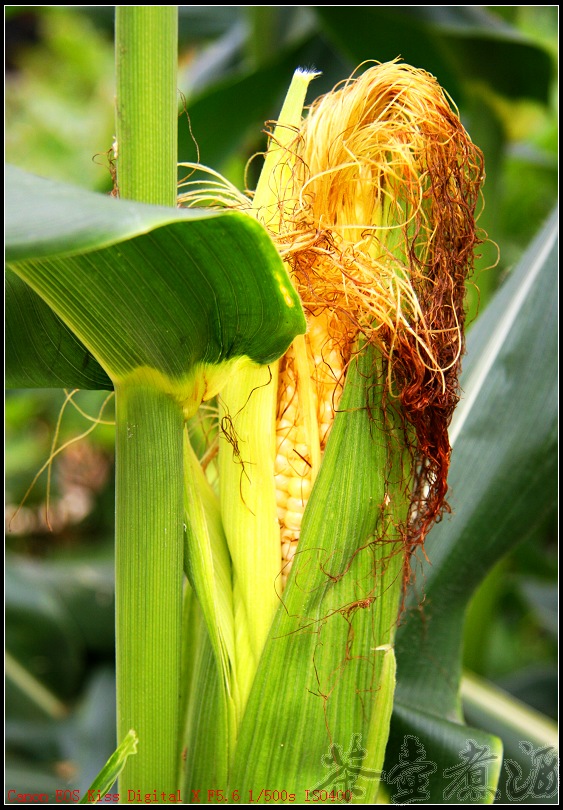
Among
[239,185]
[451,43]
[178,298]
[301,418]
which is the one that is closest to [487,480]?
[301,418]

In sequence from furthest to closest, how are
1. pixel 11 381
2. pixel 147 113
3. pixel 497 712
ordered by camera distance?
1. pixel 497 712
2. pixel 11 381
3. pixel 147 113

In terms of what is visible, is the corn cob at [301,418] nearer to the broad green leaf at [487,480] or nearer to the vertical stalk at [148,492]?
the vertical stalk at [148,492]

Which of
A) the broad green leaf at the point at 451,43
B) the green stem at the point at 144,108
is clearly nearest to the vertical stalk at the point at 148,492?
the green stem at the point at 144,108

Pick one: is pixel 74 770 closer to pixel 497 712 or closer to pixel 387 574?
pixel 497 712

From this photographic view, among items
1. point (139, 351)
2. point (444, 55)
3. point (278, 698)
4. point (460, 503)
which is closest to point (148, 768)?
point (278, 698)

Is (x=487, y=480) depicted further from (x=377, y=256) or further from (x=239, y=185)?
(x=239, y=185)

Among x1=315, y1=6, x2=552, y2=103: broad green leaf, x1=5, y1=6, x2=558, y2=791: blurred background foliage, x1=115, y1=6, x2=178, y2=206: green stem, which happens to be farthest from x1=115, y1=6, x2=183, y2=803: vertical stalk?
x1=315, y1=6, x2=552, y2=103: broad green leaf

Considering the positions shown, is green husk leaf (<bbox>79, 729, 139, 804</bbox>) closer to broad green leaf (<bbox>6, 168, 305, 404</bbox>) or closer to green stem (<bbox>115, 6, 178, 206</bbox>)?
broad green leaf (<bbox>6, 168, 305, 404</bbox>)
